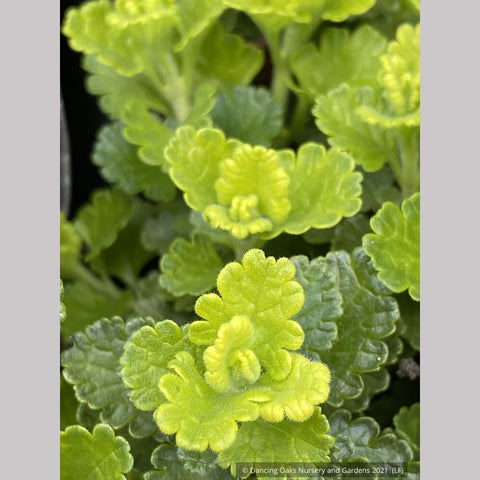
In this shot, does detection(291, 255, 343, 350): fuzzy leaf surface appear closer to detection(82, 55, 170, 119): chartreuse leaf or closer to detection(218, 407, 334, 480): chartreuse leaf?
detection(218, 407, 334, 480): chartreuse leaf

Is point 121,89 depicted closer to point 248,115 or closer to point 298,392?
point 248,115

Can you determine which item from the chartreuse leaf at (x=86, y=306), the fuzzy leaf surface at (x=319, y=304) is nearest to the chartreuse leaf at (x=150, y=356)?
the fuzzy leaf surface at (x=319, y=304)

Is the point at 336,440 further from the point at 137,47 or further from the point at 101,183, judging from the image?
the point at 101,183

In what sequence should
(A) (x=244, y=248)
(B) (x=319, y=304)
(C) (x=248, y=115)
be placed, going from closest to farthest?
(B) (x=319, y=304)
(A) (x=244, y=248)
(C) (x=248, y=115)

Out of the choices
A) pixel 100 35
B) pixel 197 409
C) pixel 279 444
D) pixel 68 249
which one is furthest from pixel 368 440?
pixel 100 35

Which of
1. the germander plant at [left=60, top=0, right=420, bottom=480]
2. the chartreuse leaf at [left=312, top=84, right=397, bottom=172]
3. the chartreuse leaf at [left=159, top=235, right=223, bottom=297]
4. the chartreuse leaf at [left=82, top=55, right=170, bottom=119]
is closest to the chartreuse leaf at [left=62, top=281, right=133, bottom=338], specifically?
the germander plant at [left=60, top=0, right=420, bottom=480]

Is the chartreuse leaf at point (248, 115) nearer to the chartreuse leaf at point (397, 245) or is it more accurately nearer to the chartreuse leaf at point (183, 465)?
the chartreuse leaf at point (397, 245)
